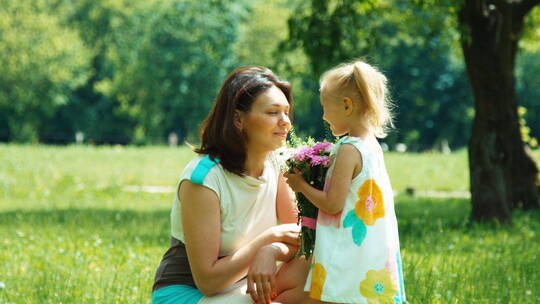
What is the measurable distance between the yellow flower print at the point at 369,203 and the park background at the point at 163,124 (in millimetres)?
649

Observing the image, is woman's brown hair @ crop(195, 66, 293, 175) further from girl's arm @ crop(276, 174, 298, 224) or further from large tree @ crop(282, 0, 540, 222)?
large tree @ crop(282, 0, 540, 222)

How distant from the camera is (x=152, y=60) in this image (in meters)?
56.7

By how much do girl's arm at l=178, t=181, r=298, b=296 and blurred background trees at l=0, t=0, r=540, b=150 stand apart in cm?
4728

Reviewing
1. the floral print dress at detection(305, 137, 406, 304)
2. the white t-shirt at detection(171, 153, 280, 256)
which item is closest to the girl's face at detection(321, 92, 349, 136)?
the floral print dress at detection(305, 137, 406, 304)

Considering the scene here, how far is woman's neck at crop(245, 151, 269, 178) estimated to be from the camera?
12.1ft

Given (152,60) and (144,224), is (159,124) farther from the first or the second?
(144,224)

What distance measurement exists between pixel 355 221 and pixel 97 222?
7.68 meters

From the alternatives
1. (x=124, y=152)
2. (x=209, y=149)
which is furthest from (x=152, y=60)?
(x=209, y=149)

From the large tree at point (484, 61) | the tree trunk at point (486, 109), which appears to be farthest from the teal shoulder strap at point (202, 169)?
the tree trunk at point (486, 109)

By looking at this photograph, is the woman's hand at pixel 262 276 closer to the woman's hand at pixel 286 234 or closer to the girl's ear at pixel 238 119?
the woman's hand at pixel 286 234

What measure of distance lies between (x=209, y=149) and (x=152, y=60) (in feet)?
177

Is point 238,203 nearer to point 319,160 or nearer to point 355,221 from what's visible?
point 319,160

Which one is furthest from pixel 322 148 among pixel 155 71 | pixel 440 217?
pixel 155 71

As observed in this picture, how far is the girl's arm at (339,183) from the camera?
3406 mm
